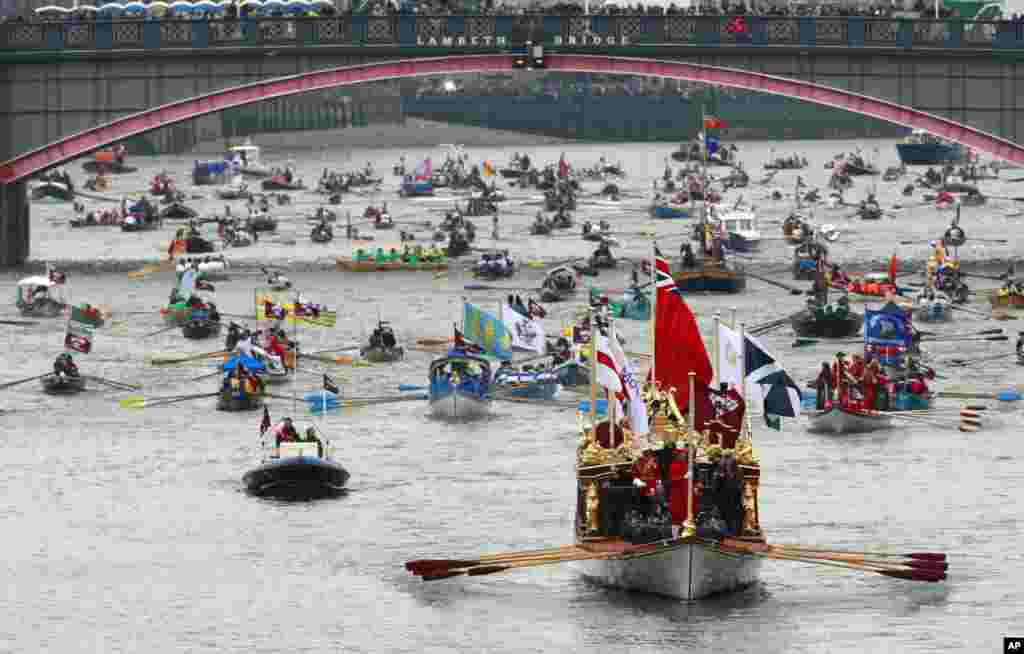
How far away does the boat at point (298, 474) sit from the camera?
95.3 meters

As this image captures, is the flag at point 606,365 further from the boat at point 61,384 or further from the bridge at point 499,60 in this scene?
the bridge at point 499,60

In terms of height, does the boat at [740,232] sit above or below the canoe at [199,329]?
above

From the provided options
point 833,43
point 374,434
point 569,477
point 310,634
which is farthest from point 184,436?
point 833,43

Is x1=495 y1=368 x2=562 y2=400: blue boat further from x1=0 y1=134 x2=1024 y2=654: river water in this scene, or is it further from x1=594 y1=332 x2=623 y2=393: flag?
x1=594 y1=332 x2=623 y2=393: flag

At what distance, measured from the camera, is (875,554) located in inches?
3241

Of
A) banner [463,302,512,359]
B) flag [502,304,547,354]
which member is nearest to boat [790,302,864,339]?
flag [502,304,547,354]

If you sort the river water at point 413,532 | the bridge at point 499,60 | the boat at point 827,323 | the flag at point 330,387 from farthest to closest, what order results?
the bridge at point 499,60 < the boat at point 827,323 < the flag at point 330,387 < the river water at point 413,532

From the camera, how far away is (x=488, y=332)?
11925cm

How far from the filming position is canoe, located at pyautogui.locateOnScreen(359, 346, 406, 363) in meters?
128

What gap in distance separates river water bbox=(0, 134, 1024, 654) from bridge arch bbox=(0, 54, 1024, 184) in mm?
28027

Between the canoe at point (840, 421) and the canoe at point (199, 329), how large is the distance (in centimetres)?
4103

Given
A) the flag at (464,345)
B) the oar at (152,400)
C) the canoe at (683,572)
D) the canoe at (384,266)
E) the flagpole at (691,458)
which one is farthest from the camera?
the canoe at (384,266)

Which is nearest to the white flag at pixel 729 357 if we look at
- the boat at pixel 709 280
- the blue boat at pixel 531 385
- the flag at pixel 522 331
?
the blue boat at pixel 531 385

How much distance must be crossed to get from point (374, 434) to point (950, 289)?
49122 millimetres
